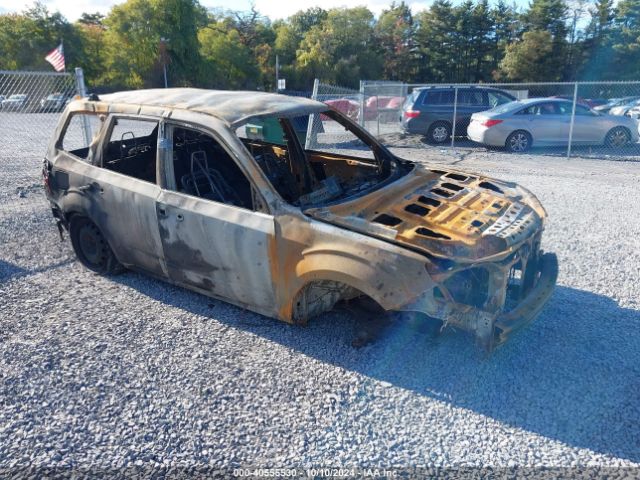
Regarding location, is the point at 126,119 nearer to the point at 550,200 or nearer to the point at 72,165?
the point at 72,165

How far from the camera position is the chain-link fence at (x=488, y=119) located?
13.4 meters

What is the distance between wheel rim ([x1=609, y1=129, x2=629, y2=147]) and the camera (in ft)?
44.5

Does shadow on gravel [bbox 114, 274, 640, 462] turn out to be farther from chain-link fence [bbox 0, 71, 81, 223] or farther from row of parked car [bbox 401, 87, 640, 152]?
row of parked car [bbox 401, 87, 640, 152]

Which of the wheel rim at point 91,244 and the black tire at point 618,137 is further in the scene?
the black tire at point 618,137

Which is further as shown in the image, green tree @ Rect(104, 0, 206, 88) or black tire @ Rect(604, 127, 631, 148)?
green tree @ Rect(104, 0, 206, 88)

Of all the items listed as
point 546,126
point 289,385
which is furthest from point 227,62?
point 289,385

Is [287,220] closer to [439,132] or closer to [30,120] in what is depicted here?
[30,120]

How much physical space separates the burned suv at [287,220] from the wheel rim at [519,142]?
9.52 metres

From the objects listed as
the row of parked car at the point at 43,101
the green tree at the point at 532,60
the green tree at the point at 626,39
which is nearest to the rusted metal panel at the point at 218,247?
the row of parked car at the point at 43,101

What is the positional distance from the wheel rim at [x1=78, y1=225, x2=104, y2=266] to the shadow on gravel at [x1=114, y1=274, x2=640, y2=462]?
931 mm

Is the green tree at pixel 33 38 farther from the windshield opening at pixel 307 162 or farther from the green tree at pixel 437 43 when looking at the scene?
the windshield opening at pixel 307 162

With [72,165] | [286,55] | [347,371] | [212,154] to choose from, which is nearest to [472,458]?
[347,371]

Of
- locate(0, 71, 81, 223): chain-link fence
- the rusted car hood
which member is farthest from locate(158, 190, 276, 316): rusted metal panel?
locate(0, 71, 81, 223): chain-link fence

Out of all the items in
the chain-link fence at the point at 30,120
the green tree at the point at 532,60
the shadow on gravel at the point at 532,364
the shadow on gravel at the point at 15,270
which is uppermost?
the green tree at the point at 532,60
